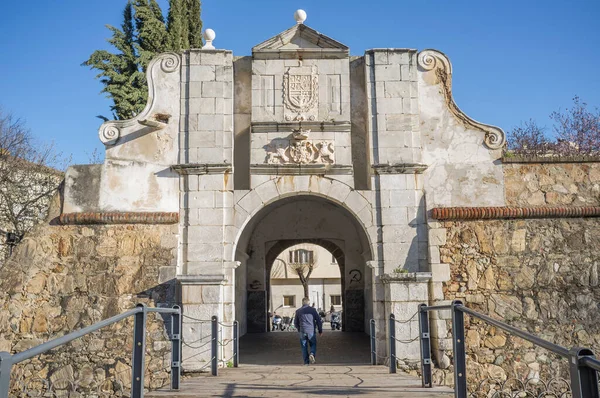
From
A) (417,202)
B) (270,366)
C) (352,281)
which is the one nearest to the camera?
(270,366)

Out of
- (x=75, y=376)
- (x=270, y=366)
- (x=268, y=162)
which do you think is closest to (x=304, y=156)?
(x=268, y=162)

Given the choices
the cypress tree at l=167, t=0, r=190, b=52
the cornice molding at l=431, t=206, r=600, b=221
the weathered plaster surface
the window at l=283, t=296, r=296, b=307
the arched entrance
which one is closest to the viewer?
the cornice molding at l=431, t=206, r=600, b=221

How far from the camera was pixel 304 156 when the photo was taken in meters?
10.1

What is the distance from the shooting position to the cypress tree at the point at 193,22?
19.2 m

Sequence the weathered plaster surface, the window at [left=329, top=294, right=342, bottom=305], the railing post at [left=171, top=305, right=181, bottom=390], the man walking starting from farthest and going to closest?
the window at [left=329, top=294, right=342, bottom=305], the weathered plaster surface, the man walking, the railing post at [left=171, top=305, right=181, bottom=390]

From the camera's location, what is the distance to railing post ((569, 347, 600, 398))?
113 inches

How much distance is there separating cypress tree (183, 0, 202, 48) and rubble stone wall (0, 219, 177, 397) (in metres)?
10.9

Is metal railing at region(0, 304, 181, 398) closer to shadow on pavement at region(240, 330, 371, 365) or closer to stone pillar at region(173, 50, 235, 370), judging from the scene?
stone pillar at region(173, 50, 235, 370)

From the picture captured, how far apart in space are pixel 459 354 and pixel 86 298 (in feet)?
22.6

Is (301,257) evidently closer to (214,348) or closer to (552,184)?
(552,184)

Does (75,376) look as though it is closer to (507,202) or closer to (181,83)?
(181,83)

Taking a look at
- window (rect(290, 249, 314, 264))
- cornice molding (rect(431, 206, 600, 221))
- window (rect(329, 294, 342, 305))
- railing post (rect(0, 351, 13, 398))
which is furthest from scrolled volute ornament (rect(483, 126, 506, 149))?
window (rect(329, 294, 342, 305))

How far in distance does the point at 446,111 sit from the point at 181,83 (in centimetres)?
480

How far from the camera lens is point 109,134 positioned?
33.6ft
